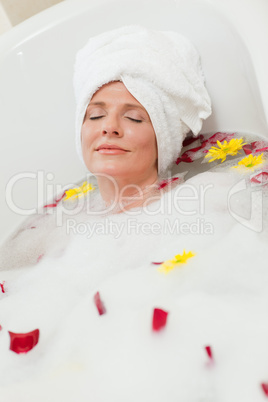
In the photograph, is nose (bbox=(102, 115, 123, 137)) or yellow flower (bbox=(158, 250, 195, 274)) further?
nose (bbox=(102, 115, 123, 137))

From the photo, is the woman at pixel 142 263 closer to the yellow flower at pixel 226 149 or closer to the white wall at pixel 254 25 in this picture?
the yellow flower at pixel 226 149

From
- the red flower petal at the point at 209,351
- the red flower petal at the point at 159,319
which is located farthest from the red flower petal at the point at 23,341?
the red flower petal at the point at 209,351

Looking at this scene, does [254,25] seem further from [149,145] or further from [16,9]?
[16,9]

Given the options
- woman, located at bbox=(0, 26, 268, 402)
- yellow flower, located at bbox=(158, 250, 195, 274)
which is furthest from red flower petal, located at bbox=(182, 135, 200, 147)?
yellow flower, located at bbox=(158, 250, 195, 274)

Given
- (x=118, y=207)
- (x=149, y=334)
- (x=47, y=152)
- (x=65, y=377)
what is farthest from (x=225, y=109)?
(x=65, y=377)

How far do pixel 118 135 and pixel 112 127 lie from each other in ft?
0.10

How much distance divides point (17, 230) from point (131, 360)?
2.52 ft

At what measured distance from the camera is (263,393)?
0.74m

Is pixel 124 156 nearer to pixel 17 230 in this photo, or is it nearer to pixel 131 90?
pixel 131 90

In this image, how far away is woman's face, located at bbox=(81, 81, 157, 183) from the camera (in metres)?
1.28

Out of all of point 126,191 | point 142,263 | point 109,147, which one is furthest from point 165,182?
point 142,263

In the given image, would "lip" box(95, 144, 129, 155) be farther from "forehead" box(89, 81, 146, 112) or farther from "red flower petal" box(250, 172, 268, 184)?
"red flower petal" box(250, 172, 268, 184)

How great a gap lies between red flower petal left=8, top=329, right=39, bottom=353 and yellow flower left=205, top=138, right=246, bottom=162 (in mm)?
825

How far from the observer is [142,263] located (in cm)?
112
